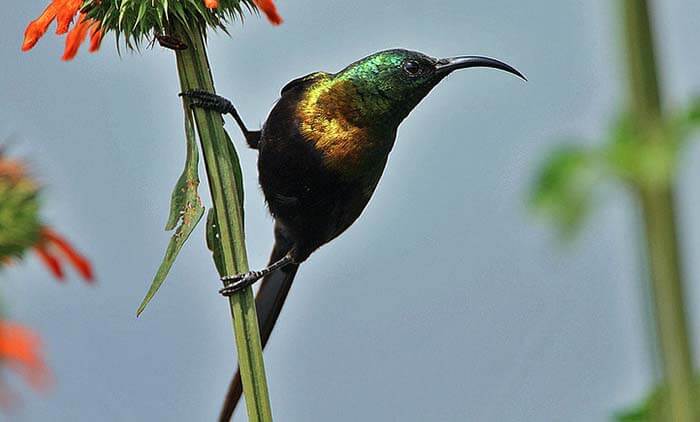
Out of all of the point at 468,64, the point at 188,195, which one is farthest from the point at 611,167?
the point at 468,64

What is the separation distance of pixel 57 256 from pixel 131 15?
1352mm

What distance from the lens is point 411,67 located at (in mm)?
3496

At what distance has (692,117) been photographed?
Answer: 0.74 meters

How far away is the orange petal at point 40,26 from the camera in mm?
2051

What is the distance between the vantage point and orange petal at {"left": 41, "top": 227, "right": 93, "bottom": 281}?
10.6 ft

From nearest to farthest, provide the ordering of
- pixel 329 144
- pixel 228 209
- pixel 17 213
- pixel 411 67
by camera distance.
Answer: pixel 228 209, pixel 17 213, pixel 329 144, pixel 411 67

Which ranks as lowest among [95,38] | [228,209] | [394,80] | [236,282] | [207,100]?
[236,282]

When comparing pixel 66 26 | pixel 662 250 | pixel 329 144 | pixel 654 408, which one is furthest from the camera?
pixel 329 144

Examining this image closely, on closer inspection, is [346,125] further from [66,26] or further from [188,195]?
[66,26]

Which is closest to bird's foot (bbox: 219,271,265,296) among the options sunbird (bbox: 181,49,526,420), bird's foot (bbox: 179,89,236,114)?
bird's foot (bbox: 179,89,236,114)

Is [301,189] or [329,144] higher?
[329,144]

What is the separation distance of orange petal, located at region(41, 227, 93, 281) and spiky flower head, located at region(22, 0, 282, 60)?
1.14 metres

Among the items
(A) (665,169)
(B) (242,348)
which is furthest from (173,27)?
(A) (665,169)

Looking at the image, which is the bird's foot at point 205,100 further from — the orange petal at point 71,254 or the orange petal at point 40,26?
the orange petal at point 71,254
